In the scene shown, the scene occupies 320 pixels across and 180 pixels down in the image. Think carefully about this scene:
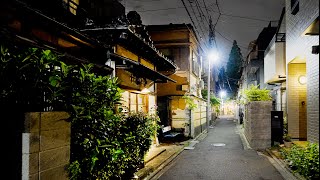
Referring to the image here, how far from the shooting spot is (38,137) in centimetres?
531

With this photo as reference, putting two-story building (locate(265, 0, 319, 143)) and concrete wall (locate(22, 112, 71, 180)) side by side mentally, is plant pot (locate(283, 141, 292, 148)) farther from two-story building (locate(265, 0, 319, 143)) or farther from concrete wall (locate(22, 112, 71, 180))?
concrete wall (locate(22, 112, 71, 180))

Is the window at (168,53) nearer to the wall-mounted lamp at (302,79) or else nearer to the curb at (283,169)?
the wall-mounted lamp at (302,79)

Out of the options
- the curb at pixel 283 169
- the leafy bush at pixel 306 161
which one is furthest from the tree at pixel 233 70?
the leafy bush at pixel 306 161

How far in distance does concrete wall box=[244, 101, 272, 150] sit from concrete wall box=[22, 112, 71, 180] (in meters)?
14.0

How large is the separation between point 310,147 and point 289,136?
757 cm

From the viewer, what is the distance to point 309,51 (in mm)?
11398

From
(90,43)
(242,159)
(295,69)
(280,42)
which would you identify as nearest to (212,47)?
(280,42)

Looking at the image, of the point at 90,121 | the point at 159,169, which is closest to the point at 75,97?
the point at 90,121

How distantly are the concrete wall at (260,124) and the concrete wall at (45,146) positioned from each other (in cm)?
1396

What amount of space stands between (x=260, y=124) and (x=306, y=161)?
29.6 feet

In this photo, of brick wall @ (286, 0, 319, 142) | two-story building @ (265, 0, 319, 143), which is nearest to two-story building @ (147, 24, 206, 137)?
two-story building @ (265, 0, 319, 143)

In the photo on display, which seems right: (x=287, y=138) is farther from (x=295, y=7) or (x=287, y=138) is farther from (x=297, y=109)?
(x=295, y=7)

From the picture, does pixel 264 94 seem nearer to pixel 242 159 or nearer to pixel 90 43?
pixel 242 159

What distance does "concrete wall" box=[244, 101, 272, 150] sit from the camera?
17.4m
